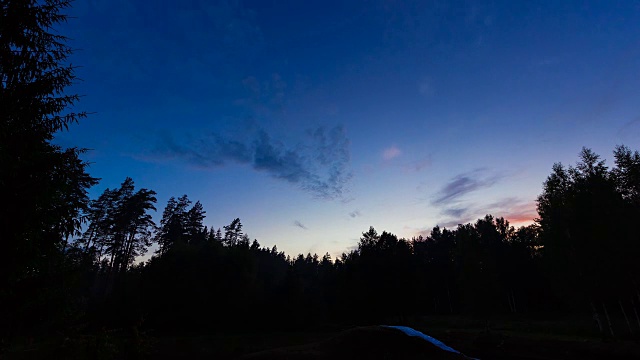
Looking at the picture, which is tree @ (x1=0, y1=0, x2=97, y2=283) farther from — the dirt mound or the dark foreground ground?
the dirt mound

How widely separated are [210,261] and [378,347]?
47.8 m

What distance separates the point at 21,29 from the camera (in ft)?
43.6

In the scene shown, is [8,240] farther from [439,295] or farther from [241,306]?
[439,295]

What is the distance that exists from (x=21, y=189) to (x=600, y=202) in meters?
49.3

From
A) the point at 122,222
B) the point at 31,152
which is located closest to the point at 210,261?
the point at 122,222

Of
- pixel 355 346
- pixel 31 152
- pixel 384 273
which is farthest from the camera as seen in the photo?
pixel 384 273

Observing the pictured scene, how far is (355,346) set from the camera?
52.6ft

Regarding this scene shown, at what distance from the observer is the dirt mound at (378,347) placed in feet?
43.5

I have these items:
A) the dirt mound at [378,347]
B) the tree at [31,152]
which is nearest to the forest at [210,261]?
the tree at [31,152]

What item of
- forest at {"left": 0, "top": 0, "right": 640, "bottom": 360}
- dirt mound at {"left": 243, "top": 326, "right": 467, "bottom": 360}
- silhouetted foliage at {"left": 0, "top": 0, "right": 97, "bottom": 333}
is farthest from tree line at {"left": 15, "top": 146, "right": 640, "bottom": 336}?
dirt mound at {"left": 243, "top": 326, "right": 467, "bottom": 360}

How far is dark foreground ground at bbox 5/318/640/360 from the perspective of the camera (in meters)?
11.3

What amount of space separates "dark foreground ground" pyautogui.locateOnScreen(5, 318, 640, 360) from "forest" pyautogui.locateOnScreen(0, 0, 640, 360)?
990 mm

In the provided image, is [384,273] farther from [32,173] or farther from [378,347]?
[32,173]

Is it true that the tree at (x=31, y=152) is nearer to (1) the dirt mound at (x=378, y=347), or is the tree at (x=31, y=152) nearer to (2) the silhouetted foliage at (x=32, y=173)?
(2) the silhouetted foliage at (x=32, y=173)
